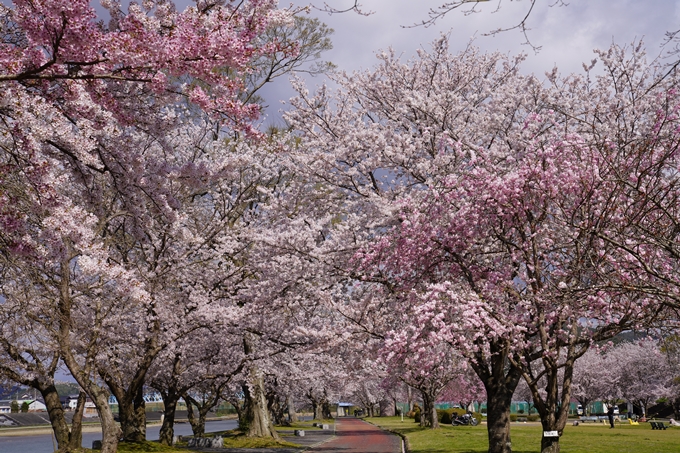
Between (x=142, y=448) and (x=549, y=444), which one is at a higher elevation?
(x=549, y=444)

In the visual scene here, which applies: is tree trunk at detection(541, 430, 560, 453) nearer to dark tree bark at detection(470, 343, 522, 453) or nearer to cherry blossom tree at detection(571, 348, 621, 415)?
dark tree bark at detection(470, 343, 522, 453)

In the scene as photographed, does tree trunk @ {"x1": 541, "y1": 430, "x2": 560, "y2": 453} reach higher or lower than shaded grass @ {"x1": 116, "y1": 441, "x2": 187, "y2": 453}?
higher

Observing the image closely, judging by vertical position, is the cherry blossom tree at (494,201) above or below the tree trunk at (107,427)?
above

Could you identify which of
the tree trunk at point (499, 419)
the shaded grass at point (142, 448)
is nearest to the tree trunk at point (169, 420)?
the shaded grass at point (142, 448)

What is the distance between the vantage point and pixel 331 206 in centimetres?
1880

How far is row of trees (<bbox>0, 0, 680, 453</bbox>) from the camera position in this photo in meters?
7.52

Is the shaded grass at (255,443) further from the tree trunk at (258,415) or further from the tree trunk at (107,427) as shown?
the tree trunk at (107,427)

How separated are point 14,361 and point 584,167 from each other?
630 inches

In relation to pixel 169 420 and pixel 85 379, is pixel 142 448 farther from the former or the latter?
pixel 169 420

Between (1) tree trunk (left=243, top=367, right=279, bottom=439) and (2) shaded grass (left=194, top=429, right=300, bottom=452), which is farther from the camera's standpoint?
(1) tree trunk (left=243, top=367, right=279, bottom=439)

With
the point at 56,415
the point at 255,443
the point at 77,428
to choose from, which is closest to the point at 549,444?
the point at 56,415

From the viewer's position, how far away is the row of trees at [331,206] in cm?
752

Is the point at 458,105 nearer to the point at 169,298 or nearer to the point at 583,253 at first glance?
the point at 583,253

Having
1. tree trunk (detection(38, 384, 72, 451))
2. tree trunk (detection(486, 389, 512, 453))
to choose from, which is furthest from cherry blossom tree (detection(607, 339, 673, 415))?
tree trunk (detection(38, 384, 72, 451))
